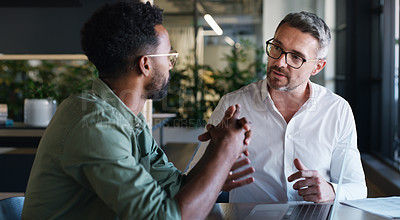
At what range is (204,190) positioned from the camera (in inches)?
40.8

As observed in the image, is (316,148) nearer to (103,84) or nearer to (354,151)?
(354,151)

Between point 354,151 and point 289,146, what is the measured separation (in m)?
0.28

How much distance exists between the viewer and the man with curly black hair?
101 centimetres

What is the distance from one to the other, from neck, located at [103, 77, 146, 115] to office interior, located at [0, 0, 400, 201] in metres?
0.31

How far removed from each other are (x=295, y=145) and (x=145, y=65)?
0.89 metres

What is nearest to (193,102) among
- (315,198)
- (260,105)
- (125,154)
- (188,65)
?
(188,65)

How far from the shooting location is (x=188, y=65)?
19.2 ft

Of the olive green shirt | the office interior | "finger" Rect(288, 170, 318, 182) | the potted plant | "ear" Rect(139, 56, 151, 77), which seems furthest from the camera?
the office interior

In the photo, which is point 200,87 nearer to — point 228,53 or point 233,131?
point 228,53

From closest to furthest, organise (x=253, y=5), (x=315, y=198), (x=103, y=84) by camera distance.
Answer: (x=103, y=84) → (x=315, y=198) → (x=253, y=5)

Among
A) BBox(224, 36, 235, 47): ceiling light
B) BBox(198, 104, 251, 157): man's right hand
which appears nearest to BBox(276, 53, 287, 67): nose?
BBox(198, 104, 251, 157): man's right hand

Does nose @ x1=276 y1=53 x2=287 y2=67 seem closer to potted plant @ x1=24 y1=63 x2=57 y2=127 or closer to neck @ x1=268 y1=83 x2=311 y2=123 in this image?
neck @ x1=268 y1=83 x2=311 y2=123

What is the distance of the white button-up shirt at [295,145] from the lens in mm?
1831

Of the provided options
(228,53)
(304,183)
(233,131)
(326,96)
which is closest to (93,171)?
(233,131)
